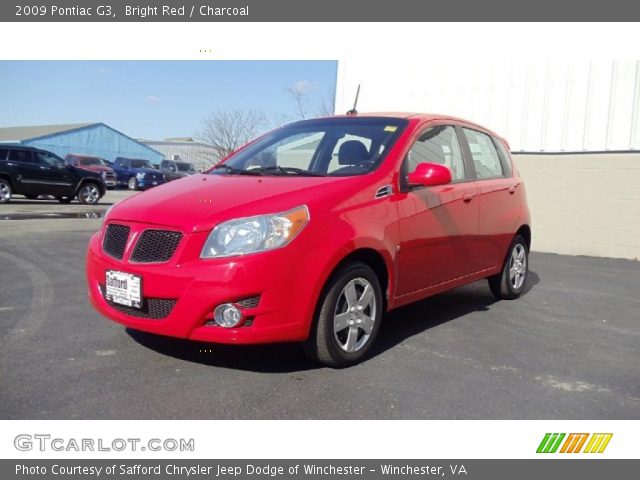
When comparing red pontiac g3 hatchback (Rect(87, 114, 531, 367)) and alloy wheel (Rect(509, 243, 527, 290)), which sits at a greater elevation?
red pontiac g3 hatchback (Rect(87, 114, 531, 367))

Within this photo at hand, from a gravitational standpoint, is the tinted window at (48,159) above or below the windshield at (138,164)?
above

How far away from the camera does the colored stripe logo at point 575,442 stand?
282cm

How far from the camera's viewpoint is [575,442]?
2.87m

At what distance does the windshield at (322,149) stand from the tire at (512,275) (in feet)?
7.09

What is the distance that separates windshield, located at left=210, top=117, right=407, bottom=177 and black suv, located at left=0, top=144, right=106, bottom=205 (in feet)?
44.0

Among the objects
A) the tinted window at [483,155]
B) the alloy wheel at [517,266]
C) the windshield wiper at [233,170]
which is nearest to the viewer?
the windshield wiper at [233,170]

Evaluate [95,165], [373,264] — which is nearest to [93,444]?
[373,264]

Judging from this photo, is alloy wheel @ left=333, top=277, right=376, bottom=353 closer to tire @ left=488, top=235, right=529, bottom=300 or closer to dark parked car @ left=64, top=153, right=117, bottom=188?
tire @ left=488, top=235, right=529, bottom=300

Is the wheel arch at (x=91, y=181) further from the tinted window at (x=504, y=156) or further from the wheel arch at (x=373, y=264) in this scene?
the wheel arch at (x=373, y=264)

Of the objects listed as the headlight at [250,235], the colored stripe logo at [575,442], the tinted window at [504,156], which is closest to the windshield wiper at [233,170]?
the headlight at [250,235]

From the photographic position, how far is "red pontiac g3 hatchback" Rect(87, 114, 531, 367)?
3.18 metres

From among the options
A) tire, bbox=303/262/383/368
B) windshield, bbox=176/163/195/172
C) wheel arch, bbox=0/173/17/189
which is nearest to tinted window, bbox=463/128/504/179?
tire, bbox=303/262/383/368

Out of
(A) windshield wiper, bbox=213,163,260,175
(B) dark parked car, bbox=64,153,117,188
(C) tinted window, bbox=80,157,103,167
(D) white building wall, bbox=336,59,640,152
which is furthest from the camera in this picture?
(C) tinted window, bbox=80,157,103,167

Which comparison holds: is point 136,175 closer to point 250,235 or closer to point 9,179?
point 9,179
